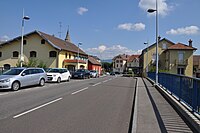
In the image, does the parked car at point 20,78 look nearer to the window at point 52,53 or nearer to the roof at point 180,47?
the window at point 52,53

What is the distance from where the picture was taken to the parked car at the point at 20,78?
589 inches

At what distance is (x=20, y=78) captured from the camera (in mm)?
16078

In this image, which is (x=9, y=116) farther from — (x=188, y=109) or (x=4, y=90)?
(x=4, y=90)

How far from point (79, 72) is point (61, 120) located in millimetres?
28464

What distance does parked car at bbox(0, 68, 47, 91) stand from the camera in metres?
15.0

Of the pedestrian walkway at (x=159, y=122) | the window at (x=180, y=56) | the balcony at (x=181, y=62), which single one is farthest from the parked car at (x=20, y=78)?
the window at (x=180, y=56)

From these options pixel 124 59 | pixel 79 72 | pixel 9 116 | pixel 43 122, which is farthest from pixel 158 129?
pixel 124 59

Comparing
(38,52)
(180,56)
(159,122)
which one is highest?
(180,56)

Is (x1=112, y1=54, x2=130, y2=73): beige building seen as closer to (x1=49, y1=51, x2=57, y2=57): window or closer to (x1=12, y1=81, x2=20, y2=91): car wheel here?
(x1=49, y1=51, x2=57, y2=57): window

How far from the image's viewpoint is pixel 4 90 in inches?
618

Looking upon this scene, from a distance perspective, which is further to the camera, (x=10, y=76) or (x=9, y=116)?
(x=10, y=76)

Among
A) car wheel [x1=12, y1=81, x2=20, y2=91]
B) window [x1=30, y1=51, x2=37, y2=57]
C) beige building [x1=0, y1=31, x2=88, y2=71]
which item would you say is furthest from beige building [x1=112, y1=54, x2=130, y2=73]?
car wheel [x1=12, y1=81, x2=20, y2=91]

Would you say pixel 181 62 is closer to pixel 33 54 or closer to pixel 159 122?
pixel 33 54

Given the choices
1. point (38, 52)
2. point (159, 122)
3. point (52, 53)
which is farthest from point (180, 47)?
point (159, 122)
